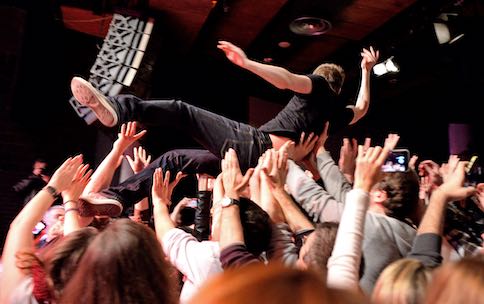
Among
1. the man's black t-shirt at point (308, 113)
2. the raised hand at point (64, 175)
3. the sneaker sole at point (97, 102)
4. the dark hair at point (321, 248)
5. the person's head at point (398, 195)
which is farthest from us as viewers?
the man's black t-shirt at point (308, 113)

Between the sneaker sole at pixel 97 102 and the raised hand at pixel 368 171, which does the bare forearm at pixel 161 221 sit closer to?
the sneaker sole at pixel 97 102

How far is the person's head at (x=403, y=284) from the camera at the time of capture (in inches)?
44.4

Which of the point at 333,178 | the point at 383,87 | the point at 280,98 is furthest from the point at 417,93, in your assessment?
the point at 333,178

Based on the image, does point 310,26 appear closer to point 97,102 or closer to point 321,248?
point 97,102

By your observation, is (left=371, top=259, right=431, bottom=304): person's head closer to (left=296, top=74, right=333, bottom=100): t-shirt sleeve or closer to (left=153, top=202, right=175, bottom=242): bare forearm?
(left=153, top=202, right=175, bottom=242): bare forearm

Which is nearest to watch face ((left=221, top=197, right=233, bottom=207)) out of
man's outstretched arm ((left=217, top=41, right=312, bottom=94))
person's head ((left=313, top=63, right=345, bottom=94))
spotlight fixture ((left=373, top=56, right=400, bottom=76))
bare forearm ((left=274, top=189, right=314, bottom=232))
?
bare forearm ((left=274, top=189, right=314, bottom=232))

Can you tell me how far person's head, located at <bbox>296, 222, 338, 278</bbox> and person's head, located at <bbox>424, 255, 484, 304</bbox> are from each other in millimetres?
587

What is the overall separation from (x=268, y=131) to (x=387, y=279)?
1582mm

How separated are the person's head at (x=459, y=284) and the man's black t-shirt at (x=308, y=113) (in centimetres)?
173

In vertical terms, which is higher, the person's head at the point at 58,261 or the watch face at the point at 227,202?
the watch face at the point at 227,202

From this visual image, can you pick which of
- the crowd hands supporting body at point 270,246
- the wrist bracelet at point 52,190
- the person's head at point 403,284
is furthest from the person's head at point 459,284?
the wrist bracelet at point 52,190

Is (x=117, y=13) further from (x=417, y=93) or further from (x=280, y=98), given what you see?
(x=417, y=93)

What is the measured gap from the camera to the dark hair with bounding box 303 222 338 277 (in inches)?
60.4

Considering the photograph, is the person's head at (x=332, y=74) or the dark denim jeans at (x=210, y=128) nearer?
the dark denim jeans at (x=210, y=128)
